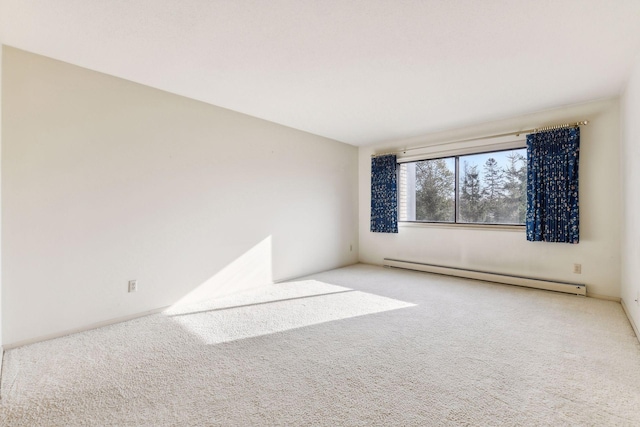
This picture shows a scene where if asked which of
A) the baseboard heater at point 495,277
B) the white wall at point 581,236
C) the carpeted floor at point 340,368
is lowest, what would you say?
the carpeted floor at point 340,368

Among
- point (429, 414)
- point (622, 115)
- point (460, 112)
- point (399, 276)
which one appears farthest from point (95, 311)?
point (622, 115)

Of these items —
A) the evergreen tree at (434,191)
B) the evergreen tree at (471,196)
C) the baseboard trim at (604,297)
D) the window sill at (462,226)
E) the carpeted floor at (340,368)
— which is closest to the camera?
the carpeted floor at (340,368)

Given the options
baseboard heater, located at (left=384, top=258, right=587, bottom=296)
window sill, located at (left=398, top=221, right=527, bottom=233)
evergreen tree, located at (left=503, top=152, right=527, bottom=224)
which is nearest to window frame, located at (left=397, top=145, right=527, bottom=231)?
window sill, located at (left=398, top=221, right=527, bottom=233)

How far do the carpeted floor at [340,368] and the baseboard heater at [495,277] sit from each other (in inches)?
16.8

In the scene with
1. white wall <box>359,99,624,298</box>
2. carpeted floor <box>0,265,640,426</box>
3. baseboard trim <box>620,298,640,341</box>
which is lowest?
carpeted floor <box>0,265,640,426</box>

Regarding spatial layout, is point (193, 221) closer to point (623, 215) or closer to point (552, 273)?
point (552, 273)

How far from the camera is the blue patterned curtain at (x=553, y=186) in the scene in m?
3.51

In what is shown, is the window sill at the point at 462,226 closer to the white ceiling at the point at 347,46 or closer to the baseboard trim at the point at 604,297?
the baseboard trim at the point at 604,297

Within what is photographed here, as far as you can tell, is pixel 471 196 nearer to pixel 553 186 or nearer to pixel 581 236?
pixel 553 186

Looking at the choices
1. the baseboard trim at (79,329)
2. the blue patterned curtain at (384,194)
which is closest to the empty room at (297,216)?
the baseboard trim at (79,329)

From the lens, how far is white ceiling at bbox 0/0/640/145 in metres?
1.86

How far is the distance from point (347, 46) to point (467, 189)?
3.14 m

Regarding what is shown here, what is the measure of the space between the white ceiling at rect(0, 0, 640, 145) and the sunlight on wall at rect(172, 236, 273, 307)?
188 cm

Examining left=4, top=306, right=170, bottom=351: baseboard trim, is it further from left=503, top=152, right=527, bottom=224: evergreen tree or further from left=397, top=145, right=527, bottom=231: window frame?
left=503, top=152, right=527, bottom=224: evergreen tree
